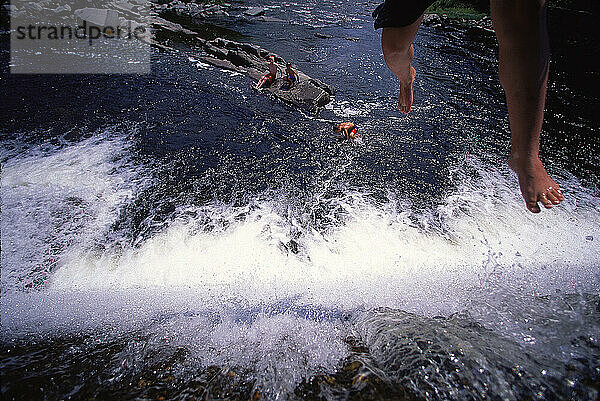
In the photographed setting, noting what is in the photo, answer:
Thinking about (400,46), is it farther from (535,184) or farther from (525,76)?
(535,184)

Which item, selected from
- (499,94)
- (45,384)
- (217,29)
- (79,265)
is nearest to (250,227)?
(79,265)

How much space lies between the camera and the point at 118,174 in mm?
4805

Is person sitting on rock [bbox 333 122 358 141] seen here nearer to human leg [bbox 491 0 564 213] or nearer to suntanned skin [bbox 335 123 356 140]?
suntanned skin [bbox 335 123 356 140]

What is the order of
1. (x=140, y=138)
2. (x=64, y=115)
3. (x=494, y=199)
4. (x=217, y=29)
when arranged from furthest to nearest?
1. (x=217, y=29)
2. (x=64, y=115)
3. (x=140, y=138)
4. (x=494, y=199)

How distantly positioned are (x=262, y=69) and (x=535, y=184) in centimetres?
941

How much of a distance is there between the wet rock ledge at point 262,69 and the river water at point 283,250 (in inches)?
21.1

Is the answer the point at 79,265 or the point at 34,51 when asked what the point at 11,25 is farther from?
the point at 79,265

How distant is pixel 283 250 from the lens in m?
3.57

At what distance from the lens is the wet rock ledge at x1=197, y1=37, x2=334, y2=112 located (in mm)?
7609

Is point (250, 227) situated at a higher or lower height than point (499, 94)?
lower

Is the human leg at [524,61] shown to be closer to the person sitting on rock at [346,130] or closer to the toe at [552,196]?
the toe at [552,196]

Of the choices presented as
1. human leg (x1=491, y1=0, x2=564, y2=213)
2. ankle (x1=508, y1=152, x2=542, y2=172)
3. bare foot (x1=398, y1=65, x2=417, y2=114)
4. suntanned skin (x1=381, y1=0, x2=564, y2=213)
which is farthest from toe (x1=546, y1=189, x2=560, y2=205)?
bare foot (x1=398, y1=65, x2=417, y2=114)

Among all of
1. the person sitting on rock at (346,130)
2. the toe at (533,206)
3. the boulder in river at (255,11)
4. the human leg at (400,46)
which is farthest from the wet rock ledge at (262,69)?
the boulder in river at (255,11)

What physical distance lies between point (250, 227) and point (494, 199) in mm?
3465
